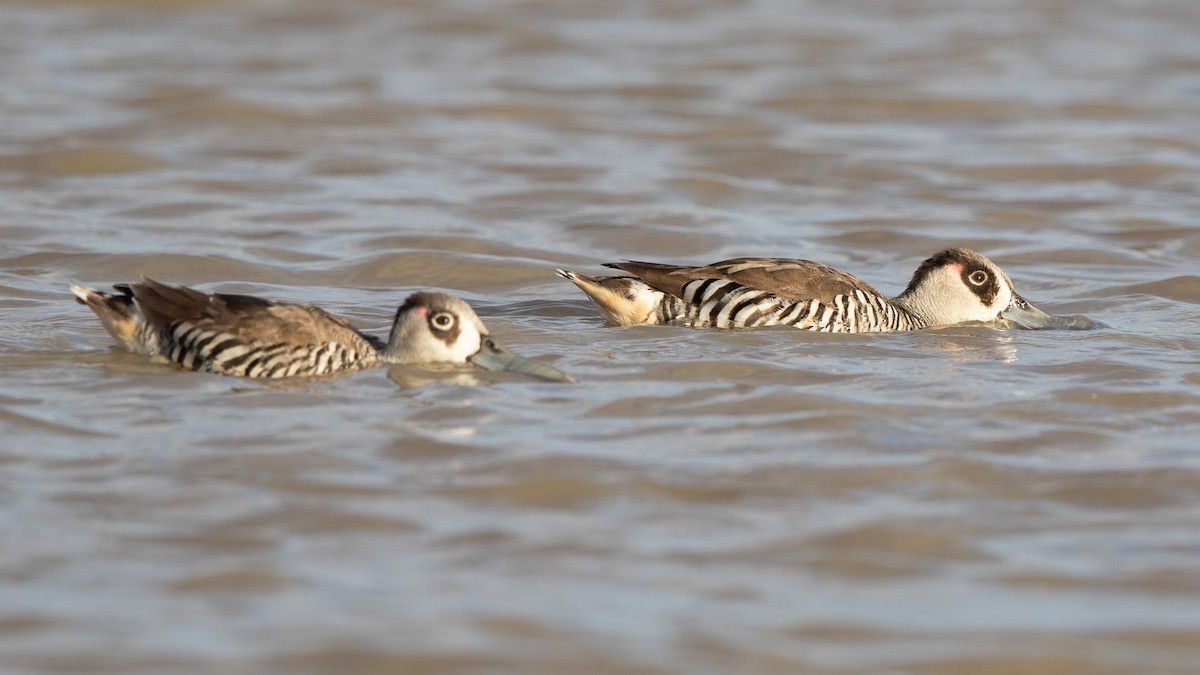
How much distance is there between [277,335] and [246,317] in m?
0.20

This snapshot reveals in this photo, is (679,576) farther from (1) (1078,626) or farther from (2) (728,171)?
(2) (728,171)

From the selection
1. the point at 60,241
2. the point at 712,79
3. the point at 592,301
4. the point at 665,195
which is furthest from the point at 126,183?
the point at 712,79

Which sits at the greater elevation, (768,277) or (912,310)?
(768,277)

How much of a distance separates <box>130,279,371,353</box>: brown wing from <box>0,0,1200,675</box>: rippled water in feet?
0.89

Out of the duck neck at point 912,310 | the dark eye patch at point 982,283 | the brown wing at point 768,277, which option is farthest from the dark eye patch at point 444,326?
the dark eye patch at point 982,283

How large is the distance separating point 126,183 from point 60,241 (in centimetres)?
250

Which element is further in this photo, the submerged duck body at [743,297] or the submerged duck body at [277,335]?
the submerged duck body at [743,297]

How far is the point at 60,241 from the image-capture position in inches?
565

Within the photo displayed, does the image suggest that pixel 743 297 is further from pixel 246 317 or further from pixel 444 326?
pixel 246 317

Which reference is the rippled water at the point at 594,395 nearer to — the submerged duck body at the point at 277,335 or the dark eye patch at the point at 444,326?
the submerged duck body at the point at 277,335

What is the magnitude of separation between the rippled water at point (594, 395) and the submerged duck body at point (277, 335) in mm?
151

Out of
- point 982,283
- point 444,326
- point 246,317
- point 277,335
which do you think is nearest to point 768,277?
point 982,283

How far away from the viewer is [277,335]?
9.98 m

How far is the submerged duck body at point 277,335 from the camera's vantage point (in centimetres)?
995
